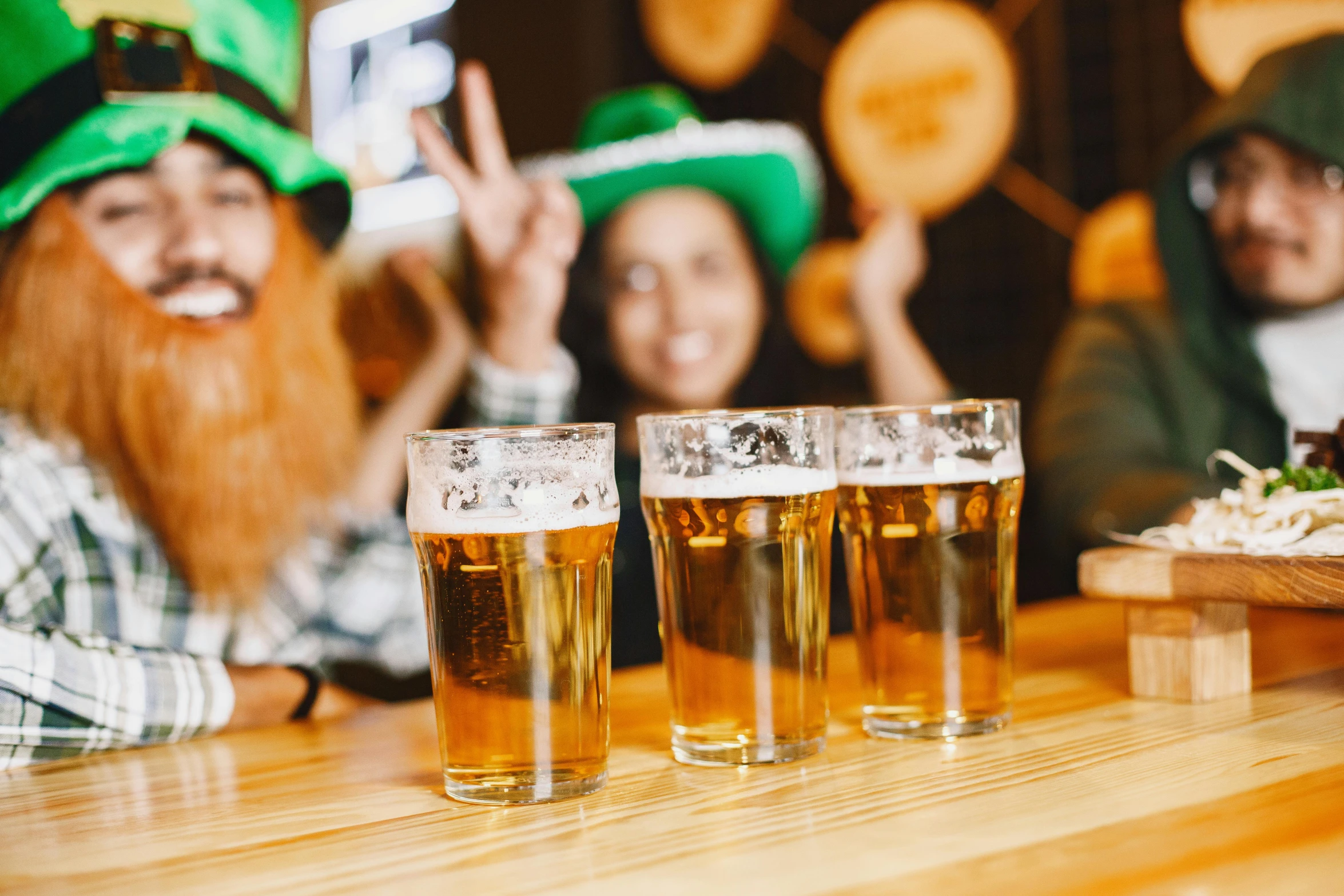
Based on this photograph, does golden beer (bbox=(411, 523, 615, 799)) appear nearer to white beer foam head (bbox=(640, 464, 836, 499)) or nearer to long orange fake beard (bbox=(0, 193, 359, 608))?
white beer foam head (bbox=(640, 464, 836, 499))

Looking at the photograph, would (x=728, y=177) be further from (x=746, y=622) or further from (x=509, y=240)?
(x=746, y=622)

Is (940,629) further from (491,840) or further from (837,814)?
(491,840)

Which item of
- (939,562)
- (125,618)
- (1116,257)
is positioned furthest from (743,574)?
(1116,257)

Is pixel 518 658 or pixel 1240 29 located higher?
pixel 1240 29

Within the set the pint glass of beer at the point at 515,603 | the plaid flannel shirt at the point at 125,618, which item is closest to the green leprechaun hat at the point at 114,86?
the plaid flannel shirt at the point at 125,618

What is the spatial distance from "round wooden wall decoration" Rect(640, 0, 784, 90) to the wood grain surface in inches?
68.9

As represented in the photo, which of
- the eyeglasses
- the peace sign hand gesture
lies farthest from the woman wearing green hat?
the eyeglasses

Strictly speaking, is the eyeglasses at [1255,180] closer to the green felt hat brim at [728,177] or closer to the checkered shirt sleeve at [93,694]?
the green felt hat brim at [728,177]

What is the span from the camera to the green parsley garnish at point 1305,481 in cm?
97

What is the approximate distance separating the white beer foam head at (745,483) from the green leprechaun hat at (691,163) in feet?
4.88

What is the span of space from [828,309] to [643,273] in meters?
0.47

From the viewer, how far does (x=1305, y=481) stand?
3.23 ft

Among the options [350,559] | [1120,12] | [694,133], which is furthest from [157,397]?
[1120,12]

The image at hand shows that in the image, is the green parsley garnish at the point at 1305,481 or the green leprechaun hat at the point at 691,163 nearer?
the green parsley garnish at the point at 1305,481
